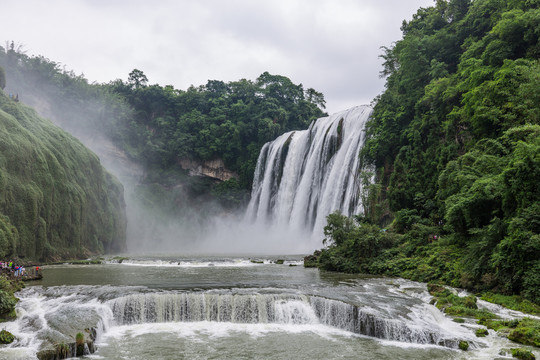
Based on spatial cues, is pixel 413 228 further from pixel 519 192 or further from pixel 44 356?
pixel 44 356

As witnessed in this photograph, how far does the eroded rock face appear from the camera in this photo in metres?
61.3

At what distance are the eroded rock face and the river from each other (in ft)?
140

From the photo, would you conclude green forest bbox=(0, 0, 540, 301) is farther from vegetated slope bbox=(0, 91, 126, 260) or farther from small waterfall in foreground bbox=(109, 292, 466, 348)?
vegetated slope bbox=(0, 91, 126, 260)

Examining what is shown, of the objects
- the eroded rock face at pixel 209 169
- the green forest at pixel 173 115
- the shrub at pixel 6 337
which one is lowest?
the shrub at pixel 6 337

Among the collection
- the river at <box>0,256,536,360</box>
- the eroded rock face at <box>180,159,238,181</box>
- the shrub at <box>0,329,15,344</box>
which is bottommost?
the shrub at <box>0,329,15,344</box>

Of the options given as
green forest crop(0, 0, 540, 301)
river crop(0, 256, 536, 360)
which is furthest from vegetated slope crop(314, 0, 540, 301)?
river crop(0, 256, 536, 360)

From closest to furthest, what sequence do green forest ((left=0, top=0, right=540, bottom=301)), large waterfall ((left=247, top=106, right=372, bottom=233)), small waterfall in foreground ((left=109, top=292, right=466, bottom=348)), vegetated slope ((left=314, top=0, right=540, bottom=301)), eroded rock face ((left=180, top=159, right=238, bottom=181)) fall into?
small waterfall in foreground ((left=109, top=292, right=466, bottom=348)) → vegetated slope ((left=314, top=0, right=540, bottom=301)) → green forest ((left=0, top=0, right=540, bottom=301)) → large waterfall ((left=247, top=106, right=372, bottom=233)) → eroded rock face ((left=180, top=159, right=238, bottom=181))

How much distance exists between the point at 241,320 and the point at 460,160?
598 inches

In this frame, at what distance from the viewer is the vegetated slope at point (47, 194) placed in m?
24.3

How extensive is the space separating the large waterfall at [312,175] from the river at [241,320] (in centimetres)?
1794

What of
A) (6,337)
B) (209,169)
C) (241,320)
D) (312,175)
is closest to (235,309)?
(241,320)

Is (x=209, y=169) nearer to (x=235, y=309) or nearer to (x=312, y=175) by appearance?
(x=312, y=175)

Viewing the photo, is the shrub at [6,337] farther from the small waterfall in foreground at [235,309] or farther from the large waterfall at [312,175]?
the large waterfall at [312,175]

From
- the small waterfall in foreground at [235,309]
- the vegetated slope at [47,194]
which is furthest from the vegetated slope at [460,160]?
the vegetated slope at [47,194]
